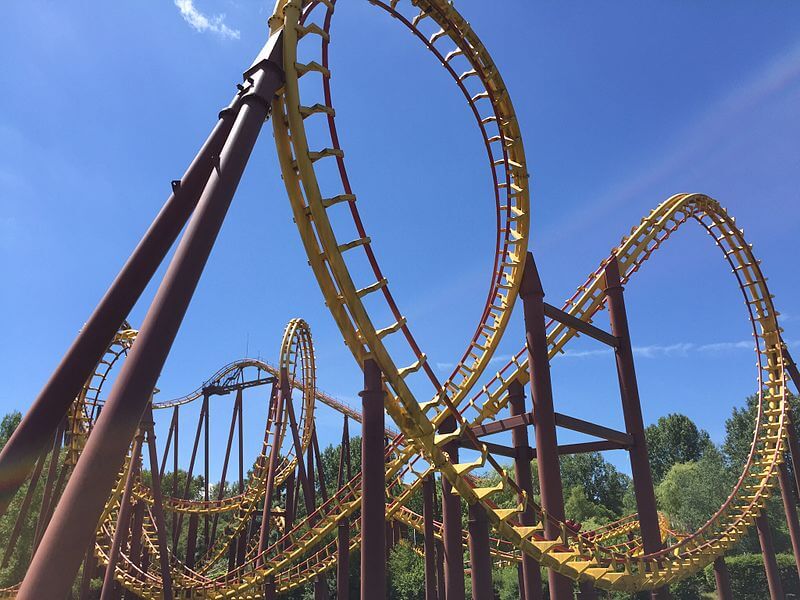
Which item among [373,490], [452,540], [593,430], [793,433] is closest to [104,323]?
[373,490]

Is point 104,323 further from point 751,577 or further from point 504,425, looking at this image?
point 751,577

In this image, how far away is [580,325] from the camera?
32.1ft

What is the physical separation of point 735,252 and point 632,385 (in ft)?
23.2

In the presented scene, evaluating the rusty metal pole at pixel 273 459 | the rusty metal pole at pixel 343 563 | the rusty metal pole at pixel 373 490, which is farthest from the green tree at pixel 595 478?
the rusty metal pole at pixel 373 490

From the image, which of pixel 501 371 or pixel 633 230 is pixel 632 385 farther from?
pixel 633 230

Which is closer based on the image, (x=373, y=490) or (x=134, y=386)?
(x=134, y=386)

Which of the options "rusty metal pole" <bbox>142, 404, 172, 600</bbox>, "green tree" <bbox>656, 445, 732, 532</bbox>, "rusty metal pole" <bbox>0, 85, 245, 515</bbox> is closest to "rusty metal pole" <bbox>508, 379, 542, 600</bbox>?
"rusty metal pole" <bbox>0, 85, 245, 515</bbox>

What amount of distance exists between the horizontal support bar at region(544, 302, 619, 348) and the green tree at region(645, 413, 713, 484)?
132 ft

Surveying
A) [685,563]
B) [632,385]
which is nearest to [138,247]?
[632,385]

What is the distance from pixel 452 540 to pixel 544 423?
2.13m

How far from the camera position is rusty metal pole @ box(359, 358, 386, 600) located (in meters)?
5.99

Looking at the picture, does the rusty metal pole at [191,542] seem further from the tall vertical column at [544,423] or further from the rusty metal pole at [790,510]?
the rusty metal pole at [790,510]

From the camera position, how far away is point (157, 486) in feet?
38.1

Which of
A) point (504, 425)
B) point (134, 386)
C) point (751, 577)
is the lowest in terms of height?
point (751, 577)
